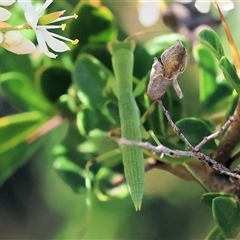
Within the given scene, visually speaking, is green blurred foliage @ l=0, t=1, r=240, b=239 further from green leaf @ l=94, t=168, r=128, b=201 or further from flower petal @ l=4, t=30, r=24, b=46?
flower petal @ l=4, t=30, r=24, b=46

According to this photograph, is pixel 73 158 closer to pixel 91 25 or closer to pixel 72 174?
pixel 72 174

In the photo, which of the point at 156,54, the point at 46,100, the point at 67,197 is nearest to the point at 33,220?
the point at 67,197

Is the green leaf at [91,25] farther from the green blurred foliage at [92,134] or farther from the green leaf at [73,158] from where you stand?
the green leaf at [73,158]

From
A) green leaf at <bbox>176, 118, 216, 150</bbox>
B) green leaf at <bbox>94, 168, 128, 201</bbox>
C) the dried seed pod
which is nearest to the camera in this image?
the dried seed pod

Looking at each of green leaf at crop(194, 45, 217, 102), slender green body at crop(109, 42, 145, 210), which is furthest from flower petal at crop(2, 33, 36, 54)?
green leaf at crop(194, 45, 217, 102)

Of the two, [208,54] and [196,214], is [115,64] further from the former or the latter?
[196,214]

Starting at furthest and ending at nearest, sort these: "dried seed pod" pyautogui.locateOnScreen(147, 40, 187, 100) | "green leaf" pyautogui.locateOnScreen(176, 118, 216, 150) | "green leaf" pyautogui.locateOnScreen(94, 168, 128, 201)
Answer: "green leaf" pyautogui.locateOnScreen(94, 168, 128, 201), "green leaf" pyautogui.locateOnScreen(176, 118, 216, 150), "dried seed pod" pyautogui.locateOnScreen(147, 40, 187, 100)
